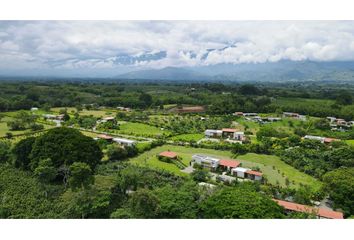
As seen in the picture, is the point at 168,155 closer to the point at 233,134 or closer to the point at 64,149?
the point at 64,149

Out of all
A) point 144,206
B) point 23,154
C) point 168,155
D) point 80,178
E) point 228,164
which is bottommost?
point 228,164

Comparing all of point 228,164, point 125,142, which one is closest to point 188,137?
point 125,142

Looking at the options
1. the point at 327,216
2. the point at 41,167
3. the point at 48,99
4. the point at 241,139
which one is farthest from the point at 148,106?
the point at 327,216

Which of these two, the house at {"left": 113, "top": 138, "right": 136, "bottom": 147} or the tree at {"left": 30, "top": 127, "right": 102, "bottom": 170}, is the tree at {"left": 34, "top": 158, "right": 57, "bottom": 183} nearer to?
the tree at {"left": 30, "top": 127, "right": 102, "bottom": 170}

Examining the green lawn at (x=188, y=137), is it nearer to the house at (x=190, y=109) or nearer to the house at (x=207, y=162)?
the house at (x=207, y=162)

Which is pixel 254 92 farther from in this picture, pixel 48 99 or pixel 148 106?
pixel 48 99

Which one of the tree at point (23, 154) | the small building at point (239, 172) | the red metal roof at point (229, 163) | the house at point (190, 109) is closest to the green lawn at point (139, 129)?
the red metal roof at point (229, 163)
